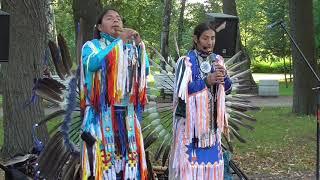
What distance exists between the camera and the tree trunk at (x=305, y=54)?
41.7 feet

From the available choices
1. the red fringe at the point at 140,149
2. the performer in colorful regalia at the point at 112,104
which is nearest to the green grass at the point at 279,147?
the red fringe at the point at 140,149

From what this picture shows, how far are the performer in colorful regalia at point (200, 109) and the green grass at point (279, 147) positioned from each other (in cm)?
302

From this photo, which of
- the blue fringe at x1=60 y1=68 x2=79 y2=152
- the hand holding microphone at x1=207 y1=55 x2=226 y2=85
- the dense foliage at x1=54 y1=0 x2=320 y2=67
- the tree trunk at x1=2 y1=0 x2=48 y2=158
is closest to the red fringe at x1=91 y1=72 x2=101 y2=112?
the blue fringe at x1=60 y1=68 x2=79 y2=152

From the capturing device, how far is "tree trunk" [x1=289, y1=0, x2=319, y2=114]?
12695mm

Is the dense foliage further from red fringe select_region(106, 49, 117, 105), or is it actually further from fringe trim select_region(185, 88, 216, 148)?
red fringe select_region(106, 49, 117, 105)

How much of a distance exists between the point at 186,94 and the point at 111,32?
861 millimetres

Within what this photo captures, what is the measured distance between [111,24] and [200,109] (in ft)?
3.46

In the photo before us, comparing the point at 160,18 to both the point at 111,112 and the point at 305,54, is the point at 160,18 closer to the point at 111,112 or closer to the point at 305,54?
the point at 305,54

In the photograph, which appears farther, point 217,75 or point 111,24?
point 217,75

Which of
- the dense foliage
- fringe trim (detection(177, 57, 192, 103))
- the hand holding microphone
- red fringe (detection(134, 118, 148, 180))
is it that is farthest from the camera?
the dense foliage

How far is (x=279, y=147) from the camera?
9.24m

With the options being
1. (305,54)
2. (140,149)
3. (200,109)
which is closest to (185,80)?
(200,109)

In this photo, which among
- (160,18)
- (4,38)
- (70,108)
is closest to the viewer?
(70,108)

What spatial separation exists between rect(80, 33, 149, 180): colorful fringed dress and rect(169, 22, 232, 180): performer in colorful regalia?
520 mm
